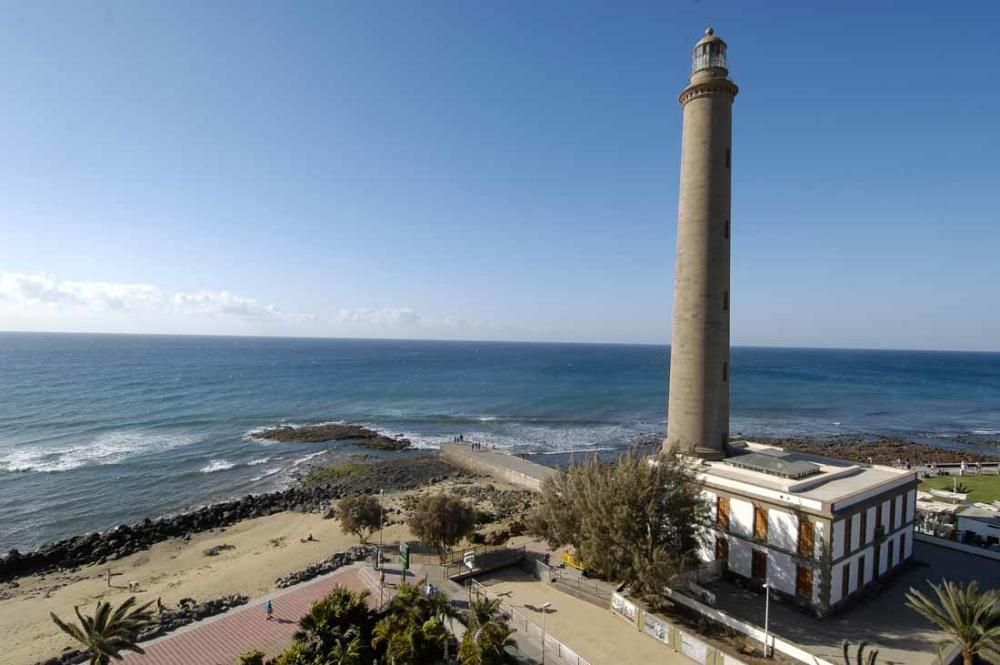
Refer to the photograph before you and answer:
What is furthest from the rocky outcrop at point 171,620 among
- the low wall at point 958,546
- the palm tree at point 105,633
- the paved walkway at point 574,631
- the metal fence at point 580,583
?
the low wall at point 958,546

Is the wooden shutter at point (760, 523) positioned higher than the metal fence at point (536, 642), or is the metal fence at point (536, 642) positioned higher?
the wooden shutter at point (760, 523)

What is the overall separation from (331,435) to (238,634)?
149 ft

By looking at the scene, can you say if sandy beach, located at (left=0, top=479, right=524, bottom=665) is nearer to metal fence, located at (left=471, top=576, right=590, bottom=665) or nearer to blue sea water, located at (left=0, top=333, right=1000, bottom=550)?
blue sea water, located at (left=0, top=333, right=1000, bottom=550)

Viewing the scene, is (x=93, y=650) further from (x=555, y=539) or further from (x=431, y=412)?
(x=431, y=412)

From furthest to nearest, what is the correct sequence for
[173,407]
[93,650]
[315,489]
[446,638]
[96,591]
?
[173,407] < [315,489] < [96,591] < [446,638] < [93,650]

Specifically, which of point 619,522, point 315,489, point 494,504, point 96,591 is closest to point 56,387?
point 315,489

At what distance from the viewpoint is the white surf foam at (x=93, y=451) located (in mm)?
44188

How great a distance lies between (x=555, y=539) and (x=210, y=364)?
483ft

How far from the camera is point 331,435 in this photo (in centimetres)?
6066

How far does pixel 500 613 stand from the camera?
668 inches

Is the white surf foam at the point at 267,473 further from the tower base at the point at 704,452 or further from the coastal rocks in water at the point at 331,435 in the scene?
the tower base at the point at 704,452

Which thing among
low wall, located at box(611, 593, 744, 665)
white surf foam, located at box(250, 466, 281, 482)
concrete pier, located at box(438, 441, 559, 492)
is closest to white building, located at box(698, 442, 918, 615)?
low wall, located at box(611, 593, 744, 665)

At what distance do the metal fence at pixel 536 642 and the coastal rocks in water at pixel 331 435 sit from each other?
134 ft

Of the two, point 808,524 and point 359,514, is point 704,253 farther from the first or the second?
point 359,514
